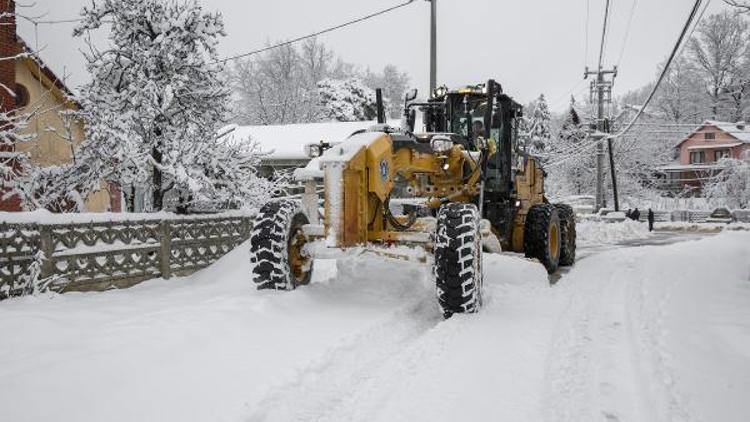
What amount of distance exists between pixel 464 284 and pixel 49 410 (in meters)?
3.90

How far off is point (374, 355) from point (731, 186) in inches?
1548

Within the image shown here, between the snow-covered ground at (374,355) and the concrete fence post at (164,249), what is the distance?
1.31 m

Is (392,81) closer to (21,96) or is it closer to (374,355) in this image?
(21,96)

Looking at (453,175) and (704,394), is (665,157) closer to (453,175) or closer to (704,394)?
(453,175)

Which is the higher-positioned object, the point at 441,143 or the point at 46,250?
the point at 441,143

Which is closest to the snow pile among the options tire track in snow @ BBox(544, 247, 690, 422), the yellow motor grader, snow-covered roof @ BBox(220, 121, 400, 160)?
the yellow motor grader

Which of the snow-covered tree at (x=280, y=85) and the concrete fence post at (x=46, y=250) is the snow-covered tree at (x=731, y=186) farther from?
the concrete fence post at (x=46, y=250)

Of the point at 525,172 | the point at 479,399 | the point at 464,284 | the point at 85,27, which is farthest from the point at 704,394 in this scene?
the point at 85,27

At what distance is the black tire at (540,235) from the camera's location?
963cm

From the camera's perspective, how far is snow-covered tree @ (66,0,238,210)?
9492mm

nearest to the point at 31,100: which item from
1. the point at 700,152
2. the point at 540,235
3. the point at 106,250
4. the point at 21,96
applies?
the point at 21,96

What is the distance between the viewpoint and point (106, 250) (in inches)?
328

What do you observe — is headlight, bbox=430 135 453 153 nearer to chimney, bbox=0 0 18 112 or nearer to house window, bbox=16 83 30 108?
chimney, bbox=0 0 18 112

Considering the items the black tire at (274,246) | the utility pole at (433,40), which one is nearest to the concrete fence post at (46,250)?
the black tire at (274,246)
